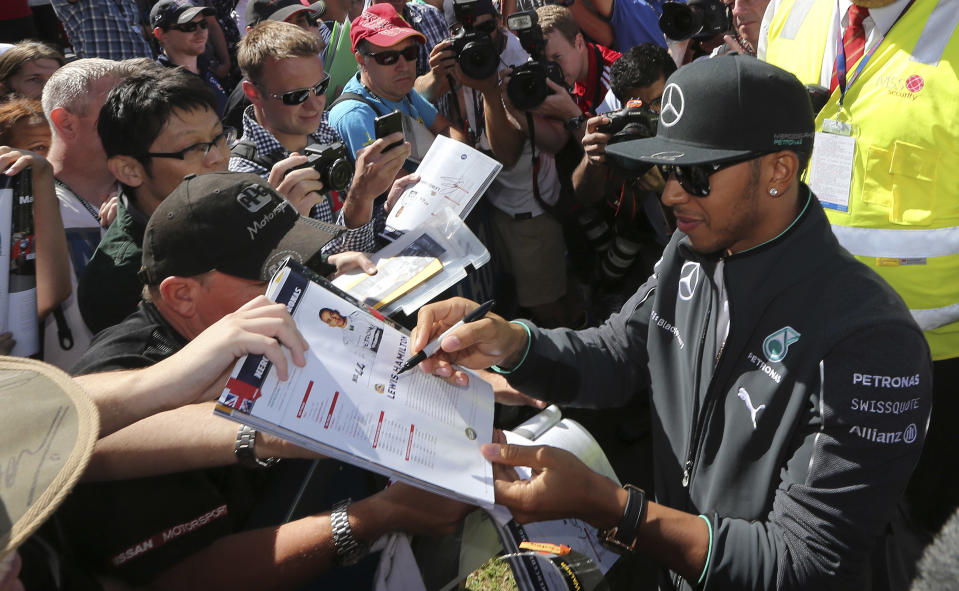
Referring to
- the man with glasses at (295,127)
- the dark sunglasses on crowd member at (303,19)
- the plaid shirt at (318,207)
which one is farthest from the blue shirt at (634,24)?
the plaid shirt at (318,207)

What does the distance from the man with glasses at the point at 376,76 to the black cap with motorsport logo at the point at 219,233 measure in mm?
1951

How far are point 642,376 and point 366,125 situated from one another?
242 centimetres

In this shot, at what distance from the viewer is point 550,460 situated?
1.75 m

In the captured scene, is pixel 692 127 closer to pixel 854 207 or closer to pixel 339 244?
pixel 854 207

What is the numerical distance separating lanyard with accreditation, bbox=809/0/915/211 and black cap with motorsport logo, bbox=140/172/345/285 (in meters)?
2.14

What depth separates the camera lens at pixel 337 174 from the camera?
3.18 metres

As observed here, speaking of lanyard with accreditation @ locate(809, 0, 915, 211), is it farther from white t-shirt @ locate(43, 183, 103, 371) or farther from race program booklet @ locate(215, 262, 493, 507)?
white t-shirt @ locate(43, 183, 103, 371)

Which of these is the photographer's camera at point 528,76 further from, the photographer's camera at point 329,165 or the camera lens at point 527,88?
the photographer's camera at point 329,165

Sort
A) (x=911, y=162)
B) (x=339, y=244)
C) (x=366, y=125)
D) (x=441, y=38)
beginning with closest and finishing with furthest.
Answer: (x=911, y=162) → (x=339, y=244) → (x=366, y=125) → (x=441, y=38)

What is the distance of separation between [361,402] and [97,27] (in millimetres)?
5753

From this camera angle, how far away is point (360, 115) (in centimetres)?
405

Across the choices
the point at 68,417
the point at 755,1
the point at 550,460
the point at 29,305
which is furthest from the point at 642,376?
the point at 755,1

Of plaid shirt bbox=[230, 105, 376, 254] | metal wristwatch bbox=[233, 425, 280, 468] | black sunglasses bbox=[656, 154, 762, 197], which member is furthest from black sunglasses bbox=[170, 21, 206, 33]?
black sunglasses bbox=[656, 154, 762, 197]

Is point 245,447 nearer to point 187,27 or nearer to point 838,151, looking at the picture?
point 838,151
